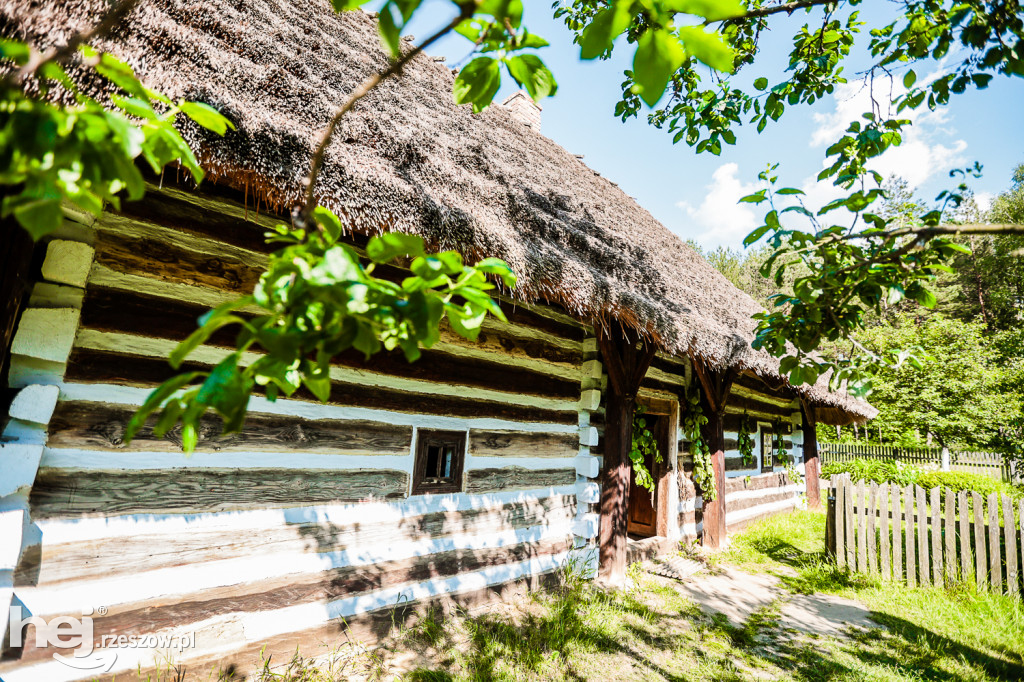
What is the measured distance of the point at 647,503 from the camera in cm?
676

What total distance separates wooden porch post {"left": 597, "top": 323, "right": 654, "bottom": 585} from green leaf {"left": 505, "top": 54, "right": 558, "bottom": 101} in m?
3.83

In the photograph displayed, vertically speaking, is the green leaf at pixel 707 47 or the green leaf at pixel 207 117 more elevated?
the green leaf at pixel 707 47

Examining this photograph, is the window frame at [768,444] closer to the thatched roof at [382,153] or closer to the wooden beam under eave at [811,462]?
the wooden beam under eave at [811,462]

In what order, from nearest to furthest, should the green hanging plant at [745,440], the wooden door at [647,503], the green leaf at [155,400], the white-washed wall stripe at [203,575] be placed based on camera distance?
1. the green leaf at [155,400]
2. the white-washed wall stripe at [203,575]
3. the wooden door at [647,503]
4. the green hanging plant at [745,440]

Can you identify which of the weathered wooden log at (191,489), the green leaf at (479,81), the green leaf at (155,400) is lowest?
the weathered wooden log at (191,489)

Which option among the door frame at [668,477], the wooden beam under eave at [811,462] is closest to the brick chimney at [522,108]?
the door frame at [668,477]

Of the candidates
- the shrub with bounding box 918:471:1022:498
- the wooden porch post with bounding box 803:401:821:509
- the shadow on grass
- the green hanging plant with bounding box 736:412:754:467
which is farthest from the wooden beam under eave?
the shadow on grass

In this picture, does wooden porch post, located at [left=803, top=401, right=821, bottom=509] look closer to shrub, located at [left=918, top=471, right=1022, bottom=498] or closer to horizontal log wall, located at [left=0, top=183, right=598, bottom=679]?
shrub, located at [left=918, top=471, right=1022, bottom=498]

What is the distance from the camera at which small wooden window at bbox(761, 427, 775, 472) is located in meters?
8.33

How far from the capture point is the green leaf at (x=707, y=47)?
25.1 inches

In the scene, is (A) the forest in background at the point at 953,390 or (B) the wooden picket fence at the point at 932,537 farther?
(A) the forest in background at the point at 953,390

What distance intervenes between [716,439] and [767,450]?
3.06m

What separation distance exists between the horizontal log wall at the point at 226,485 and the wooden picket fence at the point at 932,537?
169 inches

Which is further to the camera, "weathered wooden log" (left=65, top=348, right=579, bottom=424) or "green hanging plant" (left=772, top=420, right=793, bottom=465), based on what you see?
"green hanging plant" (left=772, top=420, right=793, bottom=465)
